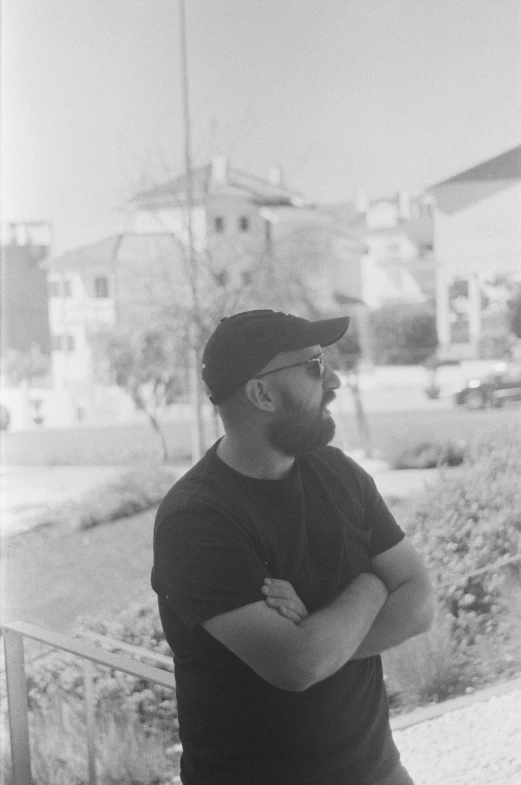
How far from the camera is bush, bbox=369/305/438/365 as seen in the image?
3.79 metres

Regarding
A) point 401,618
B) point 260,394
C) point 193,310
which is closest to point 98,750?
point 193,310

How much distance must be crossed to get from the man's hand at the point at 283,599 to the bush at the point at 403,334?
2.80m

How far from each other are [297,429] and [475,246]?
113 inches

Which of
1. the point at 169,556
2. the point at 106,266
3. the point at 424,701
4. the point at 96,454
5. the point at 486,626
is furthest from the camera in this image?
the point at 96,454

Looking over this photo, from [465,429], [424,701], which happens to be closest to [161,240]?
[465,429]

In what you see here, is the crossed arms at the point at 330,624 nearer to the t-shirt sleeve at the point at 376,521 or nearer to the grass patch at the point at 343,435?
the t-shirt sleeve at the point at 376,521

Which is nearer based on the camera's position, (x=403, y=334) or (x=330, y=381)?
(x=330, y=381)

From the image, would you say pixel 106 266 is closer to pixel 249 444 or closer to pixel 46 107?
pixel 46 107

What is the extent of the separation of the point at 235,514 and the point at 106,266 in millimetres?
2883

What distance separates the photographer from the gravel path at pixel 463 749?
249 cm

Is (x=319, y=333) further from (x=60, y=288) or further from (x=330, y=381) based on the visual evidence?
(x=60, y=288)

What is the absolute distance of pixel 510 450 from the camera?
4129mm

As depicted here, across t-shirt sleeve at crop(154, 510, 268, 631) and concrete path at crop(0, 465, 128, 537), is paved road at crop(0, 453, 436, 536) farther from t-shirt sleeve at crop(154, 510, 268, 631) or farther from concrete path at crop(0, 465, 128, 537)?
t-shirt sleeve at crop(154, 510, 268, 631)

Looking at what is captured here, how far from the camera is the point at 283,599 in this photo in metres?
1.04
